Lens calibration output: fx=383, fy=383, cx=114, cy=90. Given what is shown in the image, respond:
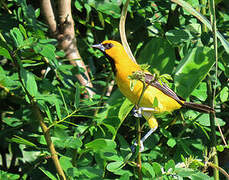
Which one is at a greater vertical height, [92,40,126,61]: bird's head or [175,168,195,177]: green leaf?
[92,40,126,61]: bird's head

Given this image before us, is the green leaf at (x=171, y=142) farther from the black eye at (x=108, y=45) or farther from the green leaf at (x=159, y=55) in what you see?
the black eye at (x=108, y=45)

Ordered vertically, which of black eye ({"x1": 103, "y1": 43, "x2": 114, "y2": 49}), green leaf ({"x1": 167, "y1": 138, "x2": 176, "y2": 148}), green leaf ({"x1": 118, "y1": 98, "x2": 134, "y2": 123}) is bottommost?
green leaf ({"x1": 167, "y1": 138, "x2": 176, "y2": 148})

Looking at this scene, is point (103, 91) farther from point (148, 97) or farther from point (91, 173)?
point (91, 173)

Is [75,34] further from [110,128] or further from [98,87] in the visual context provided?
[110,128]

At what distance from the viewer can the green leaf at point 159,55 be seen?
8.92ft

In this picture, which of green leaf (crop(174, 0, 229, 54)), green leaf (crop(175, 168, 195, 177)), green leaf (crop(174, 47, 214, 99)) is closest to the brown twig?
green leaf (crop(174, 47, 214, 99))

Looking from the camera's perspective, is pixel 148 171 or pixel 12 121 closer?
pixel 148 171

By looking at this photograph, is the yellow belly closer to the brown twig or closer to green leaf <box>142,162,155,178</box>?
the brown twig

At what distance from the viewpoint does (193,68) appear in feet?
8.83

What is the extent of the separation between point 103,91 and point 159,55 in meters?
0.48

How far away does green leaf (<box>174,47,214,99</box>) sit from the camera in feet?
8.75

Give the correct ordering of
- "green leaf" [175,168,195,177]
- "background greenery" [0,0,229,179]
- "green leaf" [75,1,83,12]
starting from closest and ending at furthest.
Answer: "green leaf" [175,168,195,177], "background greenery" [0,0,229,179], "green leaf" [75,1,83,12]

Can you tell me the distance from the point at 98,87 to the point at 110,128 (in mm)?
955

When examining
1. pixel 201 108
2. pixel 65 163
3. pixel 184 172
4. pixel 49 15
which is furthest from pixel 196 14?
pixel 49 15
